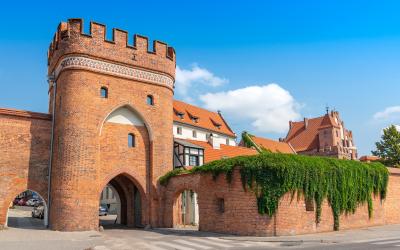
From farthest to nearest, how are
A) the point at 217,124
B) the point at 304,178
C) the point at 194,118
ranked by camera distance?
the point at 217,124
the point at 194,118
the point at 304,178

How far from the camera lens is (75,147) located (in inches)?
908

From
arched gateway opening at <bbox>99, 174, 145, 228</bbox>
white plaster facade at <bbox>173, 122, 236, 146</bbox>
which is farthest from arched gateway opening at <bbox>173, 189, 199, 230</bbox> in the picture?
white plaster facade at <bbox>173, 122, 236, 146</bbox>

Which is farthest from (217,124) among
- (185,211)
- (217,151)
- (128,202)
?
(128,202)

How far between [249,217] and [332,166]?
6683 millimetres

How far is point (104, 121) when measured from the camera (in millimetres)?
24734

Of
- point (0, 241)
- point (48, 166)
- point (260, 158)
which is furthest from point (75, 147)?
point (260, 158)

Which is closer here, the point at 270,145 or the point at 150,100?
the point at 150,100

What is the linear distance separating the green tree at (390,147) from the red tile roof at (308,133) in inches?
922

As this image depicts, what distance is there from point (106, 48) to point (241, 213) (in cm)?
1304

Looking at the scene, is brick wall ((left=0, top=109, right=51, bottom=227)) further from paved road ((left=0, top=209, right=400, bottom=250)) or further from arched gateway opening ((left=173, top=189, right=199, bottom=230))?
arched gateway opening ((left=173, top=189, right=199, bottom=230))

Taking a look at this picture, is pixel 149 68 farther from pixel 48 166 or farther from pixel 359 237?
pixel 359 237

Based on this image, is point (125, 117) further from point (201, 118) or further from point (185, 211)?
point (201, 118)

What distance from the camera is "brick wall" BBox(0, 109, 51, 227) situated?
2245 centimetres

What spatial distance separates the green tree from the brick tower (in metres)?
30.5
